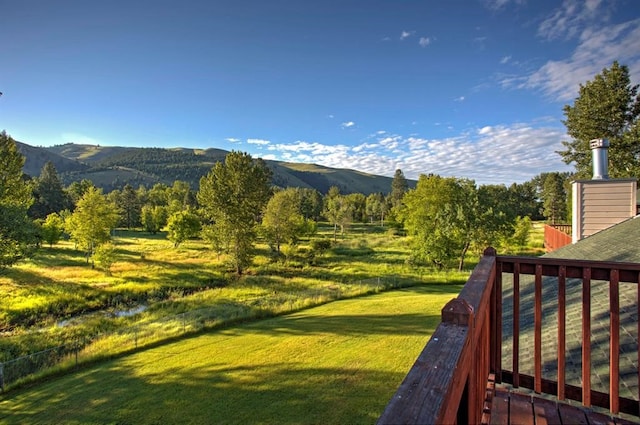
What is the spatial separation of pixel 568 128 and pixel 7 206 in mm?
37410

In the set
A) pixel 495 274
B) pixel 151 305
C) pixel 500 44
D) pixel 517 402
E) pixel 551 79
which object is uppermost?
pixel 500 44

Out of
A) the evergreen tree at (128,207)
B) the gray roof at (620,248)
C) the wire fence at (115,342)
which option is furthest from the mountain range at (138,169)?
the gray roof at (620,248)

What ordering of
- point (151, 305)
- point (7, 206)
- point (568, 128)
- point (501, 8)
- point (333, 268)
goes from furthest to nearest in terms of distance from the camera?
point (333, 268), point (568, 128), point (151, 305), point (7, 206), point (501, 8)

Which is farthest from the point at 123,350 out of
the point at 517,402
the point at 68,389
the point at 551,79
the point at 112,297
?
the point at 551,79

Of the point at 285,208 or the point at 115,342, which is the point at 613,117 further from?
the point at 115,342

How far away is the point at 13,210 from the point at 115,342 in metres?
10.4

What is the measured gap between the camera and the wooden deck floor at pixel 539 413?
2521 mm

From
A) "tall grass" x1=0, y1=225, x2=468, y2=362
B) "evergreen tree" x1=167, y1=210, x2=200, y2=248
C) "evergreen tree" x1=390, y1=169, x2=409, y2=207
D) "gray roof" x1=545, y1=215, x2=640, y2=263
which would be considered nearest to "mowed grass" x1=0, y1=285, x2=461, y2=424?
"tall grass" x1=0, y1=225, x2=468, y2=362

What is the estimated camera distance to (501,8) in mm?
11023

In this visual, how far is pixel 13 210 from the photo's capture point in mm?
16625

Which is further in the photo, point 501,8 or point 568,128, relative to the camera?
point 568,128

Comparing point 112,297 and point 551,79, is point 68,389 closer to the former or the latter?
point 112,297

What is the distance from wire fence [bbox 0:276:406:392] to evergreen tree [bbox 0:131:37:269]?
7720 mm

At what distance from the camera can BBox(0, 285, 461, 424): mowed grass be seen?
7188 millimetres
